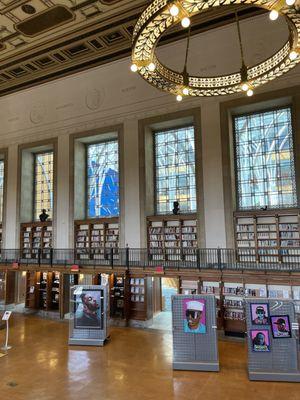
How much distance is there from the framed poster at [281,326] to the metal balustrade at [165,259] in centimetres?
234

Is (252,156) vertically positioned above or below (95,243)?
above

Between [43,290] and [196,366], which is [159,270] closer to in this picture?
[196,366]

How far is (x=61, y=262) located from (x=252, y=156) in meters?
8.00

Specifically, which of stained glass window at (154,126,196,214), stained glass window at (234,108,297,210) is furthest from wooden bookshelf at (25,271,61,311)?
stained glass window at (234,108,297,210)

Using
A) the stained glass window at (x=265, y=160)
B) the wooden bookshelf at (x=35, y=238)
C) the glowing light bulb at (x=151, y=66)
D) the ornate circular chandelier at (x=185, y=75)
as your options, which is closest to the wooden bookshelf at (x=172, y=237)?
the stained glass window at (x=265, y=160)

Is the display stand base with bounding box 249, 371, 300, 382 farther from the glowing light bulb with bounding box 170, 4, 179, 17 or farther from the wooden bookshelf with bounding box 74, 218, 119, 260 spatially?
the wooden bookshelf with bounding box 74, 218, 119, 260

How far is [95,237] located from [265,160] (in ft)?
22.8

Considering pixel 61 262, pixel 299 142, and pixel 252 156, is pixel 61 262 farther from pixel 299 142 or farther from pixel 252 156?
pixel 299 142

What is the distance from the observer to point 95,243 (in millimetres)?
12906

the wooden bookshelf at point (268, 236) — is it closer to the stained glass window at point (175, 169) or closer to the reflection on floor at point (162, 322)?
the stained glass window at point (175, 169)

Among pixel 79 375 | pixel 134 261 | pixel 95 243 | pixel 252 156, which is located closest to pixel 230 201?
pixel 252 156

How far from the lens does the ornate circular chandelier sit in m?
4.30

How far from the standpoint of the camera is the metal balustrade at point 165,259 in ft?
30.9

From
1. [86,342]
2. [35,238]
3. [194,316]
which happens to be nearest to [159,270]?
[86,342]
